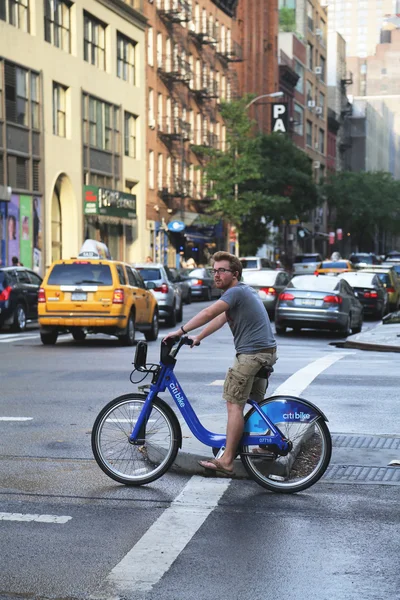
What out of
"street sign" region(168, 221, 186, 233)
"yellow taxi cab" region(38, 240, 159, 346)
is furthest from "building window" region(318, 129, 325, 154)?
"yellow taxi cab" region(38, 240, 159, 346)

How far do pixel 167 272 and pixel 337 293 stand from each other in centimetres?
762

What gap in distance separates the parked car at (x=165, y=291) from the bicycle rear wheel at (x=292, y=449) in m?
20.6

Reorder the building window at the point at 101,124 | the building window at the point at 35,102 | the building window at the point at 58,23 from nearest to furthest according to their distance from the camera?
the building window at the point at 35,102
the building window at the point at 58,23
the building window at the point at 101,124

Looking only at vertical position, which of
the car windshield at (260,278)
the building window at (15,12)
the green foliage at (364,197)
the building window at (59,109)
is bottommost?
the car windshield at (260,278)

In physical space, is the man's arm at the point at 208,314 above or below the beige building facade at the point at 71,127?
below

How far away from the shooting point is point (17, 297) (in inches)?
1035

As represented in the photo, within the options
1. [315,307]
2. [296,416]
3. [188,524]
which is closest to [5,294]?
[315,307]

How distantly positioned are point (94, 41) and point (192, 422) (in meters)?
43.9

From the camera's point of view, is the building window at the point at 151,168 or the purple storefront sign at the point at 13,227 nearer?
the purple storefront sign at the point at 13,227

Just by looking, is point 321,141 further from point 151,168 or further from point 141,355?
point 141,355

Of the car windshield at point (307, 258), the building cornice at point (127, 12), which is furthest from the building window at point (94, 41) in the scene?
the car windshield at point (307, 258)

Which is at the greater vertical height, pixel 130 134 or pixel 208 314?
pixel 130 134

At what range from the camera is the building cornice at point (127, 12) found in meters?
51.0

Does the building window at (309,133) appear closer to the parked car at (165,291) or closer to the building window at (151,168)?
the building window at (151,168)
